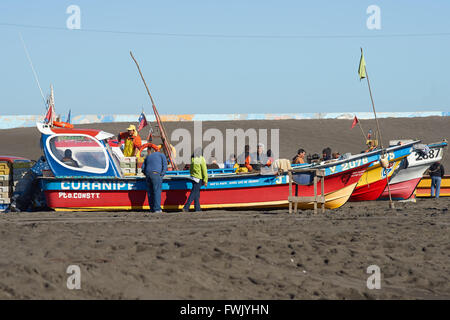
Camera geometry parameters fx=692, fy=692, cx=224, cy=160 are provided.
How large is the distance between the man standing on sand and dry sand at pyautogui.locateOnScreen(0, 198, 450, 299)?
7.23 m

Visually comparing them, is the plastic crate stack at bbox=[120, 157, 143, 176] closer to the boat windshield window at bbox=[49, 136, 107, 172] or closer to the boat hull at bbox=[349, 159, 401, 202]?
the boat windshield window at bbox=[49, 136, 107, 172]

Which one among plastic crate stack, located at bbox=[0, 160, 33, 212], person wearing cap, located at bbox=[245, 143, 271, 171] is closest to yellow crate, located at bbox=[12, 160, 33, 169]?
plastic crate stack, located at bbox=[0, 160, 33, 212]

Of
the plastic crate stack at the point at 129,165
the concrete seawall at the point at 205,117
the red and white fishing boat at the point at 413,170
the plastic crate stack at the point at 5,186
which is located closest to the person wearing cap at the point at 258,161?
the plastic crate stack at the point at 129,165

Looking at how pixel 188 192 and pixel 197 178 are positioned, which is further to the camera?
pixel 188 192

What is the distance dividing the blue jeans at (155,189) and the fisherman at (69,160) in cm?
191

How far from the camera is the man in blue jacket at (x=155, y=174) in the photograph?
52.5 ft

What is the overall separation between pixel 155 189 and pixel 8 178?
12.4 feet

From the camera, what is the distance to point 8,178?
16906 millimetres

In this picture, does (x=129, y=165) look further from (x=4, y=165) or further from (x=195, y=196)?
(x=4, y=165)

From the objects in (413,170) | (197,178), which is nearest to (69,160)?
(197,178)

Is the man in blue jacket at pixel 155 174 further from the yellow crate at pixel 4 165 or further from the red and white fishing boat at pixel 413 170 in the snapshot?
the red and white fishing boat at pixel 413 170

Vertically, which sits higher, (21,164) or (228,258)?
(21,164)
